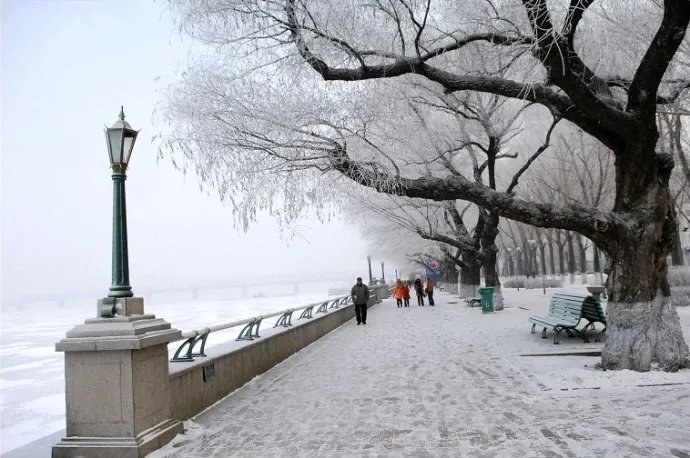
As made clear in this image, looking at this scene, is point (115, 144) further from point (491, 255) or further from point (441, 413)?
point (491, 255)

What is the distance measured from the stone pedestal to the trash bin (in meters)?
17.6

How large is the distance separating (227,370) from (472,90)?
6286 mm

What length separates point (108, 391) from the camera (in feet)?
18.3

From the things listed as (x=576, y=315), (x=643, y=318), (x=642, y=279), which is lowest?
(x=576, y=315)

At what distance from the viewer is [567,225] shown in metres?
8.80

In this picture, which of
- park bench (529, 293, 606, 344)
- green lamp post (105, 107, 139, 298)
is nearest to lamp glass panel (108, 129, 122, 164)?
green lamp post (105, 107, 139, 298)

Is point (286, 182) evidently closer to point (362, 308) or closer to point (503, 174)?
point (362, 308)

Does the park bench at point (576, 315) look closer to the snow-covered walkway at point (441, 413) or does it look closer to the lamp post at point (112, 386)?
the snow-covered walkway at point (441, 413)

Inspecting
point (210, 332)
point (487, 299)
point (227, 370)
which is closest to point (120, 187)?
point (210, 332)

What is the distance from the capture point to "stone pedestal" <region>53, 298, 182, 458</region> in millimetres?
5492

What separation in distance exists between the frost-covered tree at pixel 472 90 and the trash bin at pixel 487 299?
39.3 ft

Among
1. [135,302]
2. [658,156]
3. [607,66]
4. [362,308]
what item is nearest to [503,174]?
[362,308]

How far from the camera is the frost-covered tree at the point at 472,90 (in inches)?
320

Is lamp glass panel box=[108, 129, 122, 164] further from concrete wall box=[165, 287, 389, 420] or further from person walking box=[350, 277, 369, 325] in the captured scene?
person walking box=[350, 277, 369, 325]
